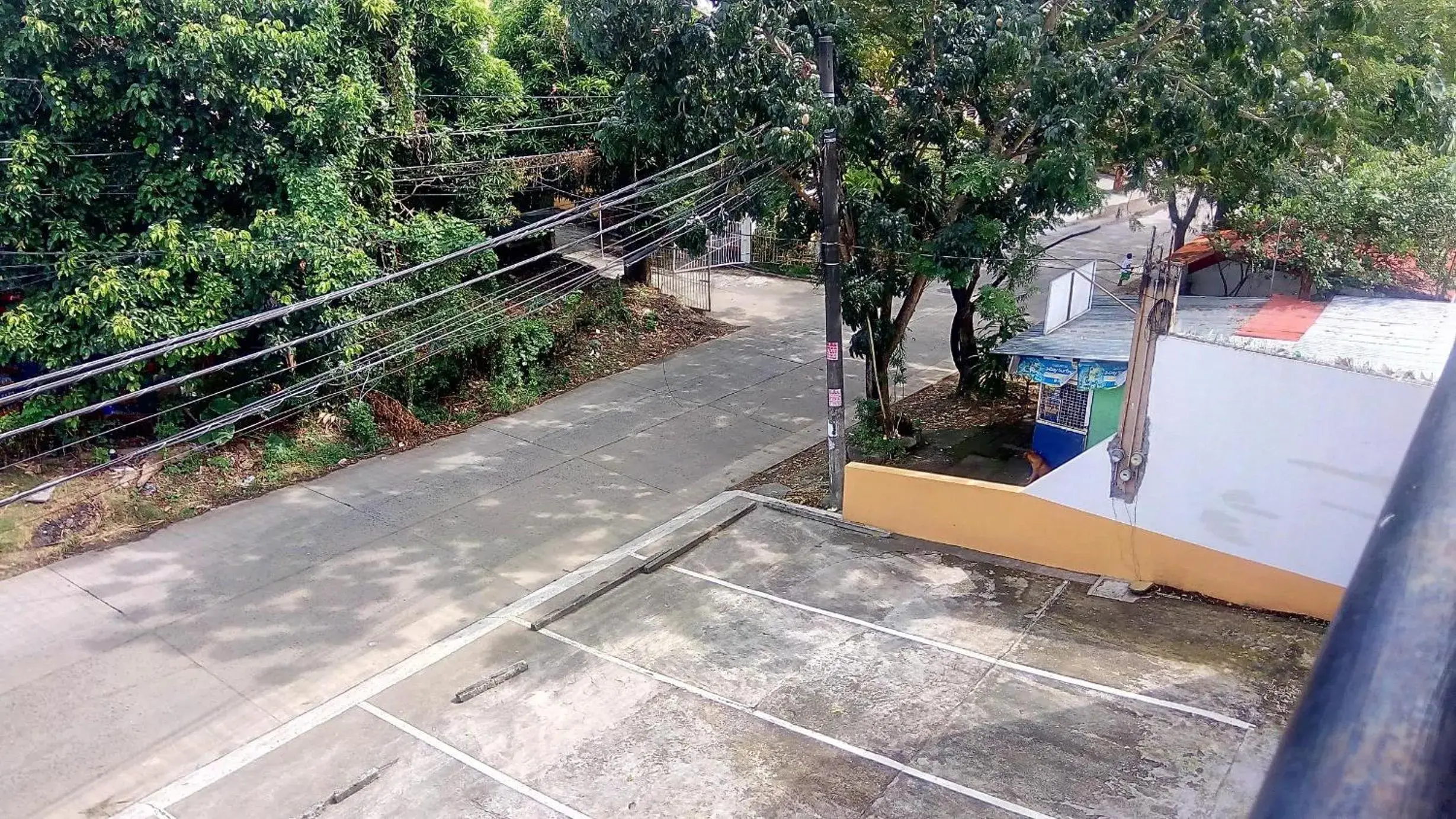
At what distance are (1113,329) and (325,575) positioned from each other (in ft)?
31.6

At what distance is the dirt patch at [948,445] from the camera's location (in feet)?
42.7

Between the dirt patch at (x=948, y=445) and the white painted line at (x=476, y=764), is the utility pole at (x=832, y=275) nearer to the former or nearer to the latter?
the dirt patch at (x=948, y=445)

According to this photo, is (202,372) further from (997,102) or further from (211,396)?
(997,102)

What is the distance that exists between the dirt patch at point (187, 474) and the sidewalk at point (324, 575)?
353mm

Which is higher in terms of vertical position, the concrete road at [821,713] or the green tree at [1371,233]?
the green tree at [1371,233]

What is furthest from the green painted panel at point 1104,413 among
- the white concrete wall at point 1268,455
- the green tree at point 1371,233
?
the green tree at point 1371,233

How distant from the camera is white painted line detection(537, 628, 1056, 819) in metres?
6.98

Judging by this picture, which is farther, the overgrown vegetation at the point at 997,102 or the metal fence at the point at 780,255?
the metal fence at the point at 780,255

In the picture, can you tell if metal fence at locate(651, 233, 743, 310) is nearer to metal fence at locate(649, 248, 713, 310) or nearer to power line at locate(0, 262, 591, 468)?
metal fence at locate(649, 248, 713, 310)

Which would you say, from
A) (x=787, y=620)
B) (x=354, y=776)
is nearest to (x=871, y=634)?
(x=787, y=620)

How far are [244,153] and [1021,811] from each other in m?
12.2

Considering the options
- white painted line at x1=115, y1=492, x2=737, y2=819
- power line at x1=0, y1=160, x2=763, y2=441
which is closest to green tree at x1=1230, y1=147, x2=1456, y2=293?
power line at x1=0, y1=160, x2=763, y2=441

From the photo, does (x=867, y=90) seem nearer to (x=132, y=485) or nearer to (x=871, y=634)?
(x=871, y=634)

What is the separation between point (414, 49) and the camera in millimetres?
15211
